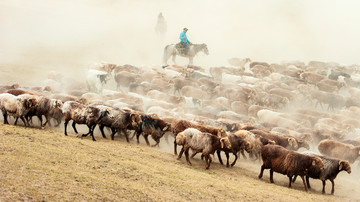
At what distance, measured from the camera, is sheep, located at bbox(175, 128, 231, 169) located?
12.6 m

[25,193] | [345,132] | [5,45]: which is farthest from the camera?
[5,45]

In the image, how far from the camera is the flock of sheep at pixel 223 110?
1284 cm

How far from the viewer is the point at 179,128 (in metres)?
A: 14.3

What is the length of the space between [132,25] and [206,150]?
59538 millimetres

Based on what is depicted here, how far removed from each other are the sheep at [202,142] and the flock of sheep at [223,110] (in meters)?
0.04

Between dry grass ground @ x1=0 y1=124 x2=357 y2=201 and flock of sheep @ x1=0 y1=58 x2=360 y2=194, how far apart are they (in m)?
0.92

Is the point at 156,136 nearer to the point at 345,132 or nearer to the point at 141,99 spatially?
the point at 141,99

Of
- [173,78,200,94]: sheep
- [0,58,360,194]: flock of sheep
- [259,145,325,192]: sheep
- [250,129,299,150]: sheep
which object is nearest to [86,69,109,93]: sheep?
[0,58,360,194]: flock of sheep

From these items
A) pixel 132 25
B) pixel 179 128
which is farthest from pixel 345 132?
pixel 132 25

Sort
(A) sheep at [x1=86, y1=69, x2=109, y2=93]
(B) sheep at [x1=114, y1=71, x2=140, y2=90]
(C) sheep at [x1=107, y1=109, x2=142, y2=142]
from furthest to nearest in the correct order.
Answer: (B) sheep at [x1=114, y1=71, x2=140, y2=90] < (A) sheep at [x1=86, y1=69, x2=109, y2=93] < (C) sheep at [x1=107, y1=109, x2=142, y2=142]

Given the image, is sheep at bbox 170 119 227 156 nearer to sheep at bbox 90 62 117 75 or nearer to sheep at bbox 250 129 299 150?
sheep at bbox 250 129 299 150

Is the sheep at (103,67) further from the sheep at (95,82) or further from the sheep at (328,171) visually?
the sheep at (328,171)

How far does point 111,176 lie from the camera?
29.7 feet

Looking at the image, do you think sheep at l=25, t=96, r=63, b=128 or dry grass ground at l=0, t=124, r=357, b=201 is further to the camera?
sheep at l=25, t=96, r=63, b=128
